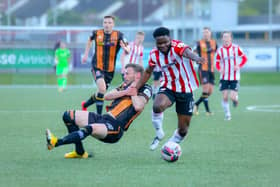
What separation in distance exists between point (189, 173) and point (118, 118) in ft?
4.66

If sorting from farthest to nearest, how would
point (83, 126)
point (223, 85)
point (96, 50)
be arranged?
point (223, 85), point (96, 50), point (83, 126)

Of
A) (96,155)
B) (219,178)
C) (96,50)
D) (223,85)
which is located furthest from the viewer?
(223,85)

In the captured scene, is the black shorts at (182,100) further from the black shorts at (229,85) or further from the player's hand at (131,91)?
the black shorts at (229,85)

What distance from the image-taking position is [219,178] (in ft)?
26.6

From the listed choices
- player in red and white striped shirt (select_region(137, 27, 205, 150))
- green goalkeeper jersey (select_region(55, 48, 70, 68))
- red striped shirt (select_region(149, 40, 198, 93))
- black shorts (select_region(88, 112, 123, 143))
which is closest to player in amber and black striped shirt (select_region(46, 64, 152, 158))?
black shorts (select_region(88, 112, 123, 143))

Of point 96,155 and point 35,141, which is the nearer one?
point 96,155

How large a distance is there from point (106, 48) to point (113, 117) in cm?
542

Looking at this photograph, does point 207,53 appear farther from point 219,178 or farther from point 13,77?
point 13,77

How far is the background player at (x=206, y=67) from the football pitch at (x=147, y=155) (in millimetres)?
497

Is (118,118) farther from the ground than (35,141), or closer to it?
farther from the ground

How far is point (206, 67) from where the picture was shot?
1750 cm

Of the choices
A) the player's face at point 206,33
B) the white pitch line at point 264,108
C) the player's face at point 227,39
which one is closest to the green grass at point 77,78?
the white pitch line at point 264,108

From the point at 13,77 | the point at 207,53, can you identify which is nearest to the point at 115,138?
the point at 207,53

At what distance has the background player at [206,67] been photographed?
17.3m
